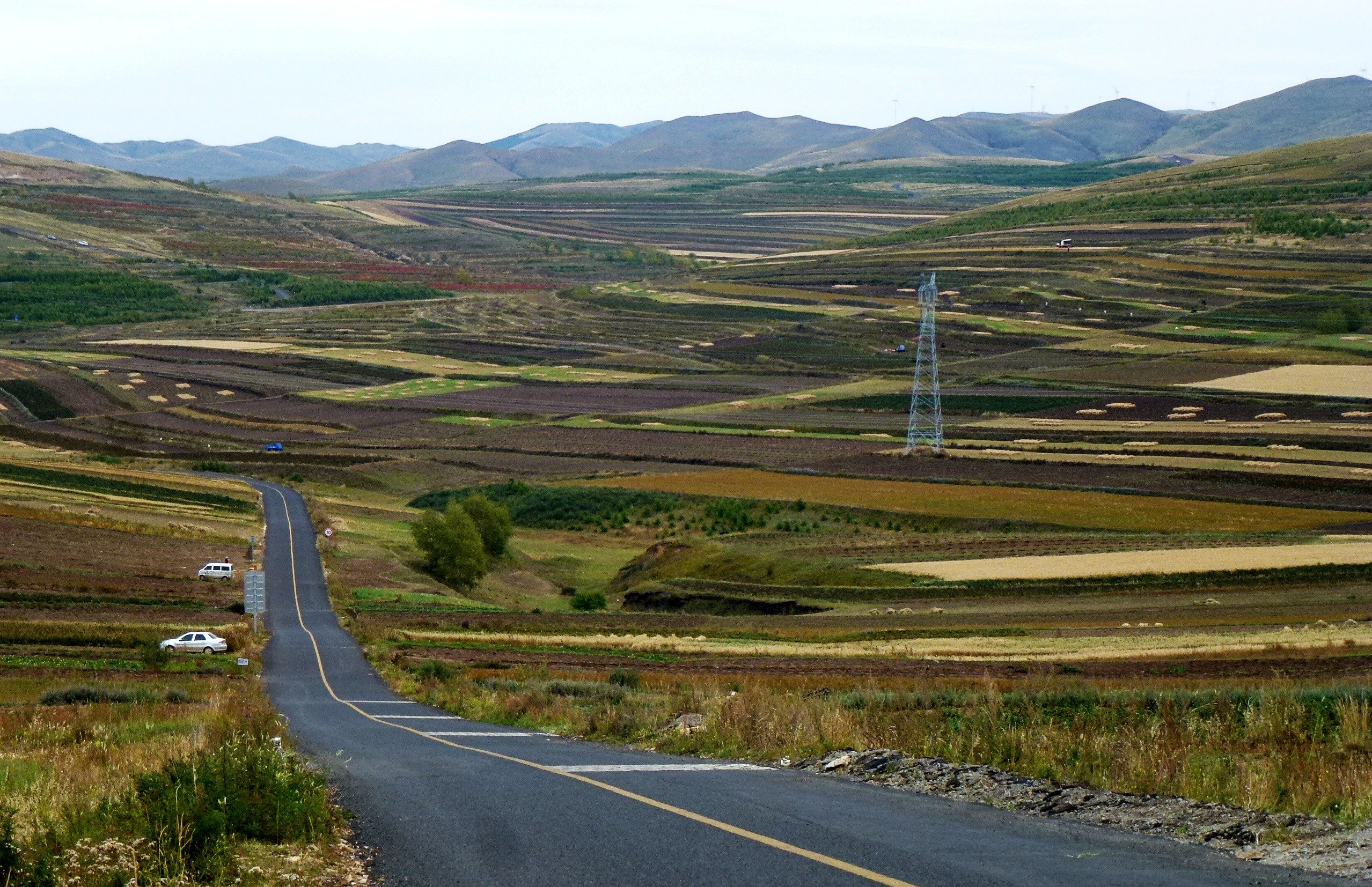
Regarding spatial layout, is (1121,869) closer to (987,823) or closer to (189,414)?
(987,823)

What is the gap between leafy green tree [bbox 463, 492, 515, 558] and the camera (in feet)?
222

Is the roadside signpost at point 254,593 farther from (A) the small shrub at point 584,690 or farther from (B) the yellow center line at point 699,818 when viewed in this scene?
(B) the yellow center line at point 699,818

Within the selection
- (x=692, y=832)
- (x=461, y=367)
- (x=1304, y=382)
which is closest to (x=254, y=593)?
(x=692, y=832)

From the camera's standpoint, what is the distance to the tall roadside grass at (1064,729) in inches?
460

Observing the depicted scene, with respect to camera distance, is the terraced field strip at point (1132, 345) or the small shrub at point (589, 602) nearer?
the small shrub at point (589, 602)

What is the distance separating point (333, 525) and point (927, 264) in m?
136

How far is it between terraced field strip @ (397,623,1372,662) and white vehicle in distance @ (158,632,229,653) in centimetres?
614

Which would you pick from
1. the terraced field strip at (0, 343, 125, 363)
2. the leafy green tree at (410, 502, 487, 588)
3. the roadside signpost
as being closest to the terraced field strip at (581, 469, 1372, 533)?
the leafy green tree at (410, 502, 487, 588)

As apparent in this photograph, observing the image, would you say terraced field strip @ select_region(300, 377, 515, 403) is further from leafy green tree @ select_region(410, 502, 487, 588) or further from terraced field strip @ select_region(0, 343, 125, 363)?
leafy green tree @ select_region(410, 502, 487, 588)

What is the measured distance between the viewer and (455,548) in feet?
210

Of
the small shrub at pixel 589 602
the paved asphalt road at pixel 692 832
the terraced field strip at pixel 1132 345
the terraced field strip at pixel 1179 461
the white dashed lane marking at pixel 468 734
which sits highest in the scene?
the paved asphalt road at pixel 692 832

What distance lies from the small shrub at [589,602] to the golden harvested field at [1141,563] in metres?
12.5

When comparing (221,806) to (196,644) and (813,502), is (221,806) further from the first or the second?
(813,502)

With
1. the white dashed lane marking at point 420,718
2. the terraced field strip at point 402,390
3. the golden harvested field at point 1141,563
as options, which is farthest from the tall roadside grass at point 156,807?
the terraced field strip at point 402,390
